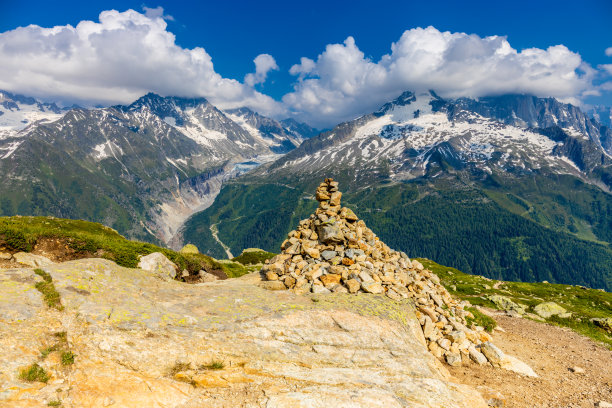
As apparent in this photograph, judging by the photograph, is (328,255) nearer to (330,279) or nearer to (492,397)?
(330,279)

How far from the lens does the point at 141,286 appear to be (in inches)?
650

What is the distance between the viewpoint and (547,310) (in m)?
38.7

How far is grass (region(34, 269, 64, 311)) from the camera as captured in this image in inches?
488

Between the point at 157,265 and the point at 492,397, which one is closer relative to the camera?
the point at 492,397

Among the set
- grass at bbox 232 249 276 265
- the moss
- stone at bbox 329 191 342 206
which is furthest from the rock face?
grass at bbox 232 249 276 265

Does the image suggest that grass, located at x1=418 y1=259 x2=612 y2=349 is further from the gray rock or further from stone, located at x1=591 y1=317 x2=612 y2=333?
the gray rock

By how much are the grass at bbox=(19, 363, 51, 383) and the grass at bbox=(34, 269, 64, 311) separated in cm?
341

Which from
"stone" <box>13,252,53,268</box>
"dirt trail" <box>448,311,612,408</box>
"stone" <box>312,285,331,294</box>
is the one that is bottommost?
"dirt trail" <box>448,311,612,408</box>

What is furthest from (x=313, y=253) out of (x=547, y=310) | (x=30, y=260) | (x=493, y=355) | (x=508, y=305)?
(x=547, y=310)

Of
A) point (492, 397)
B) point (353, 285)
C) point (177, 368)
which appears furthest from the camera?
point (353, 285)

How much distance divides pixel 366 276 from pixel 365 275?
97 millimetres

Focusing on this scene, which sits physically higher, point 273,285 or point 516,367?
point 273,285

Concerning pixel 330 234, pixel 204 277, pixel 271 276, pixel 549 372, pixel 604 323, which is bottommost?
pixel 604 323

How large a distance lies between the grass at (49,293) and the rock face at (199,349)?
0.75 feet
